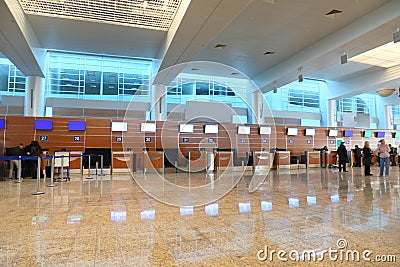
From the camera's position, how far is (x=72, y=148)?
39.5ft

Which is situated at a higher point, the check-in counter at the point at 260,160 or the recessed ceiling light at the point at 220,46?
the recessed ceiling light at the point at 220,46

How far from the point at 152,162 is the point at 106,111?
5420 millimetres

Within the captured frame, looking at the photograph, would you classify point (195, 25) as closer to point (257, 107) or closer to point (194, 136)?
point (194, 136)

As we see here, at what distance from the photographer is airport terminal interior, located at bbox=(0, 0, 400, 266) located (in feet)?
8.98

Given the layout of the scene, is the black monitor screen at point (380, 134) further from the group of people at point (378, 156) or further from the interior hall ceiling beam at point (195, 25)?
the interior hall ceiling beam at point (195, 25)

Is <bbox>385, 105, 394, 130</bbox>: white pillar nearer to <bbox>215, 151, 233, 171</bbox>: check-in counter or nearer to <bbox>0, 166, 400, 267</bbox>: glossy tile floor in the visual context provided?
<bbox>215, 151, 233, 171</bbox>: check-in counter

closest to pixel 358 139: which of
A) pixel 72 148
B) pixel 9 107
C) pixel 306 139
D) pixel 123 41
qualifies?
pixel 306 139

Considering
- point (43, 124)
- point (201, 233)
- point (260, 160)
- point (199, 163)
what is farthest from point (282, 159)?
point (201, 233)

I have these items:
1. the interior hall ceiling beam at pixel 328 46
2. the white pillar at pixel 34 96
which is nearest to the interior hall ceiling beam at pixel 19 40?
the white pillar at pixel 34 96

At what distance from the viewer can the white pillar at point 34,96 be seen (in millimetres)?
12695

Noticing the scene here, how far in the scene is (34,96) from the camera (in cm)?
1296

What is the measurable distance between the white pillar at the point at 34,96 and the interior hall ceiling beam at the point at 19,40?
76 cm

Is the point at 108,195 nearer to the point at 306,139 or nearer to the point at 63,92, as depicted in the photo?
the point at 63,92

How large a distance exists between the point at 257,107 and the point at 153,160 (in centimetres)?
850
